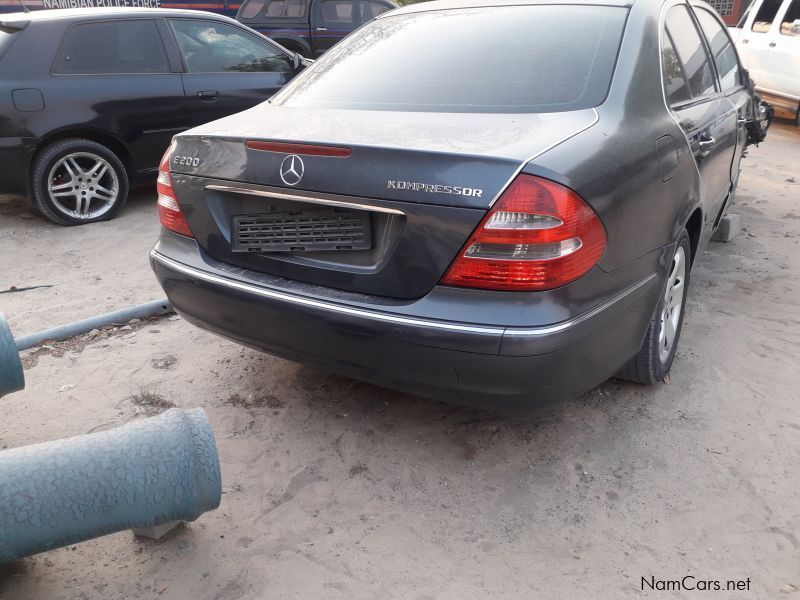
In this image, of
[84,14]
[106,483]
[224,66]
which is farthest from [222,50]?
[106,483]

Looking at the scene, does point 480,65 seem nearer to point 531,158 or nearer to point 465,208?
point 531,158

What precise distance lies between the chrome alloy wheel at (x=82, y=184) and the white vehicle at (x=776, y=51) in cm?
828

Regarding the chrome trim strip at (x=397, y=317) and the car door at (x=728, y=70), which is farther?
the car door at (x=728, y=70)

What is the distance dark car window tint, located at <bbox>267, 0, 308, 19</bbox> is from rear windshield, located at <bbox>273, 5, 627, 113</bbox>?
909 cm

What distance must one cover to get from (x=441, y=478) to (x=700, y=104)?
221 cm

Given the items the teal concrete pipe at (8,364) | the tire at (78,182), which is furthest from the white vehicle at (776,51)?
the teal concrete pipe at (8,364)

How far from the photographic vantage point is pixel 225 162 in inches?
109

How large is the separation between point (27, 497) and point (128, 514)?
10.8 inches

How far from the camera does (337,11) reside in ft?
39.5

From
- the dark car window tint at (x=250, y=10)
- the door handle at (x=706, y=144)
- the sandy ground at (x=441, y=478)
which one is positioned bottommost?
the sandy ground at (x=441, y=478)

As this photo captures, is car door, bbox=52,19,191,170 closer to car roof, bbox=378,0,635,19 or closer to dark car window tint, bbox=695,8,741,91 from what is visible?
car roof, bbox=378,0,635,19

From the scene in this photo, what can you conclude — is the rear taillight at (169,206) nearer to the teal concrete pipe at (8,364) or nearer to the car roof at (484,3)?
the teal concrete pipe at (8,364)

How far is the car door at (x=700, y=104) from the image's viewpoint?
3.25 m
